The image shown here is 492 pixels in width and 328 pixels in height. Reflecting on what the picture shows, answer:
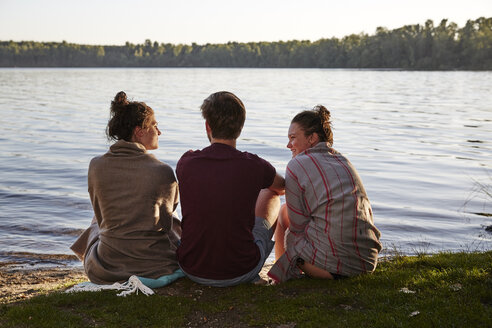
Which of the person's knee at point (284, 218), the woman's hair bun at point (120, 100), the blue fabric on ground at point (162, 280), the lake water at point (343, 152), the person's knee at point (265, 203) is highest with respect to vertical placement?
the woman's hair bun at point (120, 100)

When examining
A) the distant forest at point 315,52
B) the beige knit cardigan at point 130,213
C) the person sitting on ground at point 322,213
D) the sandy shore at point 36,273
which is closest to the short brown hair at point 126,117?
the beige knit cardigan at point 130,213

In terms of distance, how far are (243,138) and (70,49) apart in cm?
13717

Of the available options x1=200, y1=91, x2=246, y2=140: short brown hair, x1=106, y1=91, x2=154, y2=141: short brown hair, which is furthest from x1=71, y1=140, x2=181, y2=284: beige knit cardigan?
x1=200, y1=91, x2=246, y2=140: short brown hair

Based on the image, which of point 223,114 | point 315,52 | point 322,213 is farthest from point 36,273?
point 315,52

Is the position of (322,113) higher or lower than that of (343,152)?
higher

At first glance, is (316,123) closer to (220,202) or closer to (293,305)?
(220,202)

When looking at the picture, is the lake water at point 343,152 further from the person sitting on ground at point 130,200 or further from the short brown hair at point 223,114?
the short brown hair at point 223,114

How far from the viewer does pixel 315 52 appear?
137m

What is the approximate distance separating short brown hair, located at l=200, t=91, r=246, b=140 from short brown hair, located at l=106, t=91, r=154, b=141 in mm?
596

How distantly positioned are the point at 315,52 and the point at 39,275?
445ft

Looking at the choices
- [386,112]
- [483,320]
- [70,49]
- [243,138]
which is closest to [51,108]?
[243,138]

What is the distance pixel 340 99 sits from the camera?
37.7 meters

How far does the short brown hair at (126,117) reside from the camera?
4273 millimetres

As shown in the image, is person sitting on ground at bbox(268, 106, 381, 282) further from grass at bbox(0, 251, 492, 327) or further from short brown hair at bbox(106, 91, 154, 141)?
short brown hair at bbox(106, 91, 154, 141)
